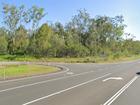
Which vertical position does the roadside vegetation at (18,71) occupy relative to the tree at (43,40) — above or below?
below


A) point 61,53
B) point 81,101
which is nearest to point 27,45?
point 61,53

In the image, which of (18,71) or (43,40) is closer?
(18,71)

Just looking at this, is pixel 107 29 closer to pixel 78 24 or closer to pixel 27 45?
pixel 78 24

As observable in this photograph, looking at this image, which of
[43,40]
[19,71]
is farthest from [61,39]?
[19,71]

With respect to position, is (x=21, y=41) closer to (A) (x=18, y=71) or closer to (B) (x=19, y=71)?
(B) (x=19, y=71)

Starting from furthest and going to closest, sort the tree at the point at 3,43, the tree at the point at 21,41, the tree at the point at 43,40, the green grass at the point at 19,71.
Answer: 1. the tree at the point at 21,41
2. the tree at the point at 3,43
3. the tree at the point at 43,40
4. the green grass at the point at 19,71

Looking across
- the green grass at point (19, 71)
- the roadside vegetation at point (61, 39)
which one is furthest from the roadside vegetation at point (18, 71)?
the roadside vegetation at point (61, 39)

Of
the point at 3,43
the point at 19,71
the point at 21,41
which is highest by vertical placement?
the point at 21,41

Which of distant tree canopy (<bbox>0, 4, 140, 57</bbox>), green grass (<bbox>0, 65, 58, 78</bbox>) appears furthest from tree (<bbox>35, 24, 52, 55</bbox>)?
green grass (<bbox>0, 65, 58, 78</bbox>)

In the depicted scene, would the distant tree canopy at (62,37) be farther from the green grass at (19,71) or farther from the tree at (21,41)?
the green grass at (19,71)

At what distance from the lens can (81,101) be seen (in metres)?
16.8

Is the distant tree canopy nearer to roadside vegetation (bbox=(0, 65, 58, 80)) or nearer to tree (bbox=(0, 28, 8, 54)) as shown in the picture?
tree (bbox=(0, 28, 8, 54))

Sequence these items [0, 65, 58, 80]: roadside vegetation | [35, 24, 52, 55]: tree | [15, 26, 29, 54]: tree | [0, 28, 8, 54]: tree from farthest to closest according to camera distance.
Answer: [15, 26, 29, 54]: tree < [0, 28, 8, 54]: tree < [35, 24, 52, 55]: tree < [0, 65, 58, 80]: roadside vegetation

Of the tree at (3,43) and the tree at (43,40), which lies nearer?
the tree at (43,40)
